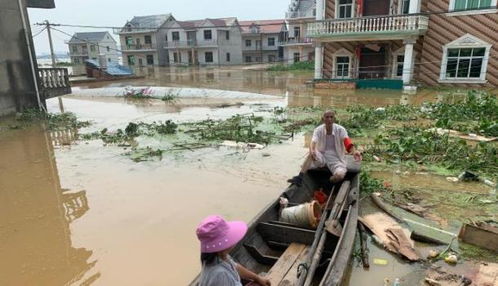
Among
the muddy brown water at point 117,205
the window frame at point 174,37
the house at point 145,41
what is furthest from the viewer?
the house at point 145,41

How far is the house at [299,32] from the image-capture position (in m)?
43.3

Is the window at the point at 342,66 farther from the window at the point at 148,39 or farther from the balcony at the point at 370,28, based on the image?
the window at the point at 148,39

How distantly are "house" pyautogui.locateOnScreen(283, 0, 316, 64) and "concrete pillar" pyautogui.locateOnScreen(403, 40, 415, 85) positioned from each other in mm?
23955

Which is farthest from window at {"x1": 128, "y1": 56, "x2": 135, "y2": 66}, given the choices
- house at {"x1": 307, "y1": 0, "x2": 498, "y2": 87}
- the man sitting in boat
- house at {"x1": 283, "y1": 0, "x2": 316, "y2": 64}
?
the man sitting in boat

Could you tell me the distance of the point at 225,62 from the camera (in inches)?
2046

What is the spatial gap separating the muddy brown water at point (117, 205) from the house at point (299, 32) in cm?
3549

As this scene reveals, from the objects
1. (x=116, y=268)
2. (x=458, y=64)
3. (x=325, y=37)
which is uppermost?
(x=325, y=37)

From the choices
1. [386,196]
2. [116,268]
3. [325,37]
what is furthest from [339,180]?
[325,37]

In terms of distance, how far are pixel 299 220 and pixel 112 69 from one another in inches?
1417

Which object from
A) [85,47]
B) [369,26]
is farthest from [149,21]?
[369,26]

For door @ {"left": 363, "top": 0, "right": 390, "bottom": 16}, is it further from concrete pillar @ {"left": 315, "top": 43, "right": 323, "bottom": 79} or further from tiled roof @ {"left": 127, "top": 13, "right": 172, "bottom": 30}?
tiled roof @ {"left": 127, "top": 13, "right": 172, "bottom": 30}

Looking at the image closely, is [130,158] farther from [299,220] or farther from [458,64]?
[458,64]

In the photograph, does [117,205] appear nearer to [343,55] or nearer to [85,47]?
[343,55]

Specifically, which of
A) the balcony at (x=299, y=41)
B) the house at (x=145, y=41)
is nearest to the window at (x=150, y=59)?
the house at (x=145, y=41)
